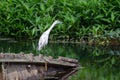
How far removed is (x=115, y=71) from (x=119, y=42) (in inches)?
168

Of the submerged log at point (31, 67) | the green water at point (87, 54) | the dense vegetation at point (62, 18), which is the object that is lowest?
the green water at point (87, 54)

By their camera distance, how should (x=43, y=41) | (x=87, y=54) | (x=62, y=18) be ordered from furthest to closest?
(x=62, y=18), (x=87, y=54), (x=43, y=41)

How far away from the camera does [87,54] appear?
13.2m

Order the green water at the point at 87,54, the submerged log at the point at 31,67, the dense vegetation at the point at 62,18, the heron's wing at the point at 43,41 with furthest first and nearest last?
the dense vegetation at the point at 62,18
the heron's wing at the point at 43,41
the green water at the point at 87,54
the submerged log at the point at 31,67

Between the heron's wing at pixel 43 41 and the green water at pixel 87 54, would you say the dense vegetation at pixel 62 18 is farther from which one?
the heron's wing at pixel 43 41

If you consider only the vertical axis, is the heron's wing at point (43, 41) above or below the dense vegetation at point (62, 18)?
below

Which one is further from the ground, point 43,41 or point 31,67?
point 43,41

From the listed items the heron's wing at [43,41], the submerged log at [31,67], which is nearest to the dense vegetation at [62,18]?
the heron's wing at [43,41]

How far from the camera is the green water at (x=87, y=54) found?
10374 millimetres

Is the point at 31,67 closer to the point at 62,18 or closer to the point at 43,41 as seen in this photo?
the point at 43,41

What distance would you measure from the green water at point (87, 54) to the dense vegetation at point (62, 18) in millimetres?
810

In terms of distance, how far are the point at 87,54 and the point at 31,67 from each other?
528 cm

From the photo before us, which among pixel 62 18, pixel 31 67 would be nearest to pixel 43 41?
pixel 62 18

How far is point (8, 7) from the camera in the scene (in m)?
17.5
